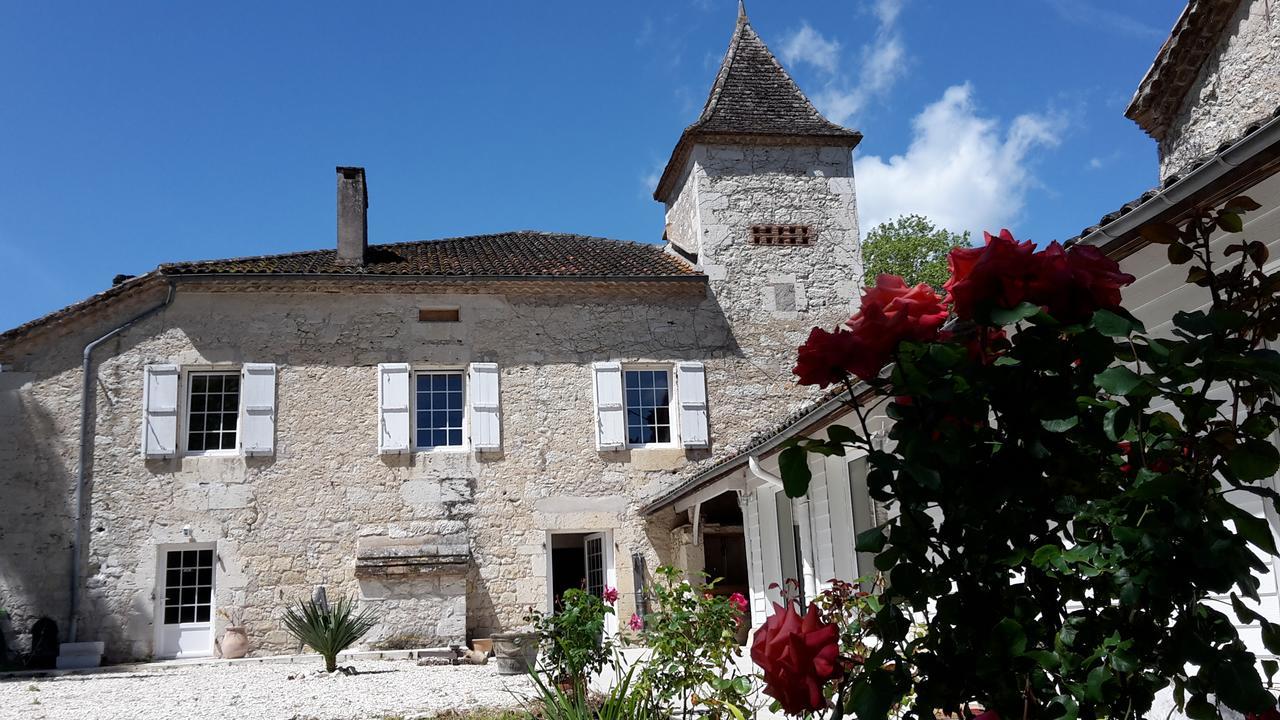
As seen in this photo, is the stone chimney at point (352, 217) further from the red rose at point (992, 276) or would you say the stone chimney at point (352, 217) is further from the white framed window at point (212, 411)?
the red rose at point (992, 276)

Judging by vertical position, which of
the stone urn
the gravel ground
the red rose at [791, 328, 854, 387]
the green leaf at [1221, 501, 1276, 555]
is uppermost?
the red rose at [791, 328, 854, 387]

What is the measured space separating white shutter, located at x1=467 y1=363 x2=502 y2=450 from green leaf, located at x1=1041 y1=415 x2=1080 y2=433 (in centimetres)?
1218

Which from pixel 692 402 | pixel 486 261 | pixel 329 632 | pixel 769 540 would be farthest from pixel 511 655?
pixel 486 261

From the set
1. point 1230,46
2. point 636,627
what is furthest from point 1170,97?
point 636,627

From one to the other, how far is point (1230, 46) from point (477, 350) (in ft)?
29.7

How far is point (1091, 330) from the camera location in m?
1.37

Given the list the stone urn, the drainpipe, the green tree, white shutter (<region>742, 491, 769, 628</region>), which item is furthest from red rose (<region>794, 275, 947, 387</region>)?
the green tree

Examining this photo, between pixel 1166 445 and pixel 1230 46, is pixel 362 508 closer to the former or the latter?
pixel 1230 46

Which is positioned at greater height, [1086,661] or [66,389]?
[66,389]

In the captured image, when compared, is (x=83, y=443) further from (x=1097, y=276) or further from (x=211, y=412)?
(x=1097, y=276)

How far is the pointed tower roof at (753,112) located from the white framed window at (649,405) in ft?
11.1

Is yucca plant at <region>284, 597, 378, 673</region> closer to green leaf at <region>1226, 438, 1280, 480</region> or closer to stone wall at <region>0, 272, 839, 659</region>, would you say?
stone wall at <region>0, 272, 839, 659</region>

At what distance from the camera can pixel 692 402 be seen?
13.8m

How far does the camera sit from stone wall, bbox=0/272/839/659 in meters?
12.4
